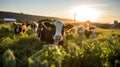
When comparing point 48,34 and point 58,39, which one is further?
point 48,34

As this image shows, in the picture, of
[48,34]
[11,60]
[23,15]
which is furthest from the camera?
[23,15]

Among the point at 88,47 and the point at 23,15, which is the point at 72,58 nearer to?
the point at 88,47

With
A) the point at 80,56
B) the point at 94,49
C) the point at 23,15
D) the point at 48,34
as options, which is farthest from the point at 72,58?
the point at 23,15

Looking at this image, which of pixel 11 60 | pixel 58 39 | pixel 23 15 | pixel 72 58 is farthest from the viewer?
pixel 23 15

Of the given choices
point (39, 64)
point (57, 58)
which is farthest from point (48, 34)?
point (39, 64)

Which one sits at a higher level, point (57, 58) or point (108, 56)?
point (57, 58)

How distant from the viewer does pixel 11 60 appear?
2.00 m

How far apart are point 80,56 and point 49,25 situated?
20.7 ft

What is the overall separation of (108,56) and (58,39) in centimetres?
510

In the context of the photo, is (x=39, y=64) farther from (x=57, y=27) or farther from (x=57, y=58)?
(x=57, y=27)

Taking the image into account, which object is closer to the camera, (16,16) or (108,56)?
(108,56)

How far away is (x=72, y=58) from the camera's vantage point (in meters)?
5.01

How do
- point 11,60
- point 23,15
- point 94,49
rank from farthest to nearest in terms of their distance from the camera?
point 23,15 < point 94,49 < point 11,60

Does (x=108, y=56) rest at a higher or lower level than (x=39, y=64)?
lower
